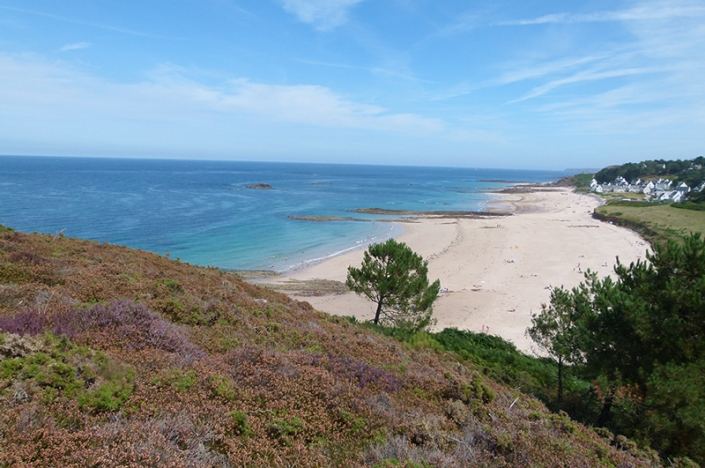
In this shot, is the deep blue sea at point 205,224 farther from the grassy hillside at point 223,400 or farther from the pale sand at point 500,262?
the grassy hillside at point 223,400

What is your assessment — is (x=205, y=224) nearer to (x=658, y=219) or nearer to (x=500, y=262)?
(x=500, y=262)

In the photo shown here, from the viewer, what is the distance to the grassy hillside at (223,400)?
4121 millimetres

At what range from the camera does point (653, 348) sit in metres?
9.41

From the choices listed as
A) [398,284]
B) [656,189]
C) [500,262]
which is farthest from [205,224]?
[656,189]

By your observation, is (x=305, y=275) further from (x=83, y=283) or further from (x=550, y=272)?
(x=83, y=283)

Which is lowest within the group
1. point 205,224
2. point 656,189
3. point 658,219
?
point 205,224

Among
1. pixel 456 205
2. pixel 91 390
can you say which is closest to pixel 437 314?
pixel 91 390

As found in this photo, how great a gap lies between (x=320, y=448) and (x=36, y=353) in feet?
12.8

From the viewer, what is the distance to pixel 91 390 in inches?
187

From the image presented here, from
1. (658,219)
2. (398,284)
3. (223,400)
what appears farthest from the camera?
(658,219)

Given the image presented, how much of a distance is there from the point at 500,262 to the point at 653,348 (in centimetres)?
2858

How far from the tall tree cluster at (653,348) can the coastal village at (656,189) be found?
80150 millimetres

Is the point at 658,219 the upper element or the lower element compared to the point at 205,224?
upper

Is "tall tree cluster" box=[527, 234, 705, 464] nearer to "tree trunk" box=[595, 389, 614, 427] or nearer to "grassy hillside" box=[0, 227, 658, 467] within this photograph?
"tree trunk" box=[595, 389, 614, 427]
